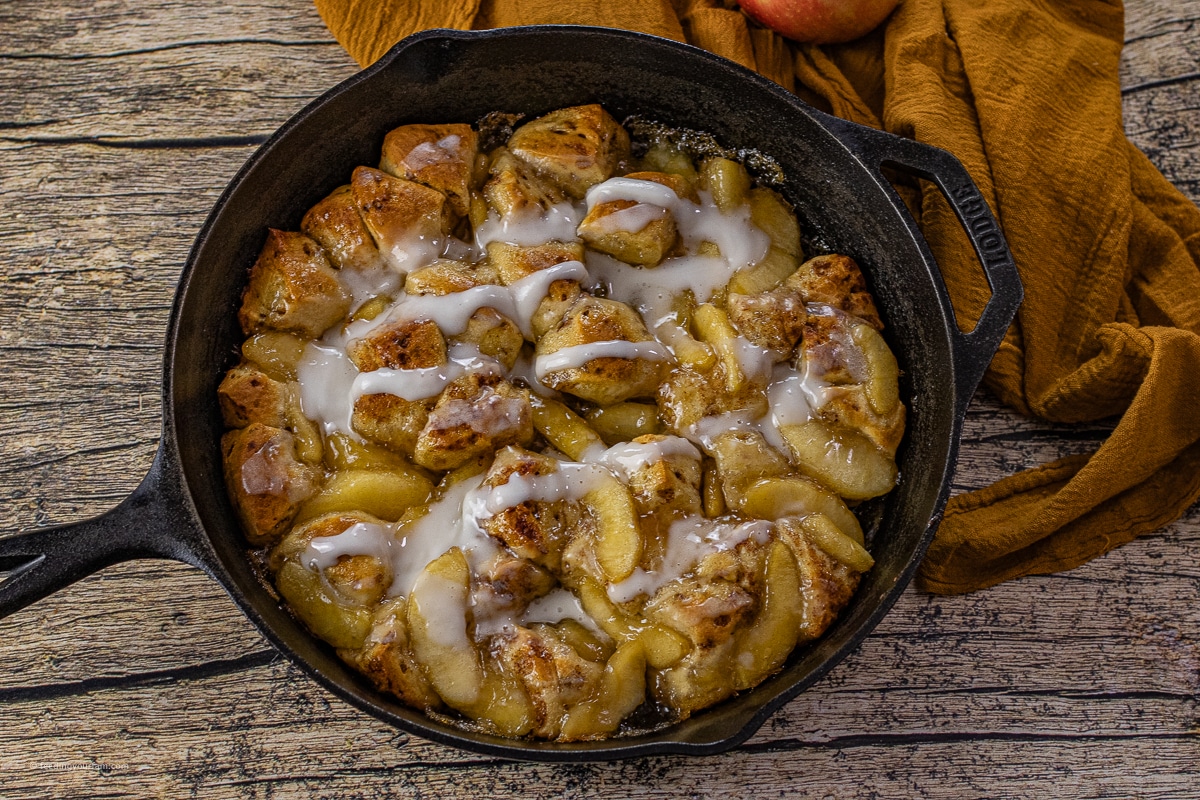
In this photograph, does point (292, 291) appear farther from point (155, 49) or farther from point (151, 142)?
point (155, 49)

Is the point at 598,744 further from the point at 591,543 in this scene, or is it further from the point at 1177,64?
the point at 1177,64

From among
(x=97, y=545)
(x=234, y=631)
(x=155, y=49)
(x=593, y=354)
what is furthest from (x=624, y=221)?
(x=155, y=49)

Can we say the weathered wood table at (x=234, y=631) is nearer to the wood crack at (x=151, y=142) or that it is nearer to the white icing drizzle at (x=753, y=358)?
the wood crack at (x=151, y=142)

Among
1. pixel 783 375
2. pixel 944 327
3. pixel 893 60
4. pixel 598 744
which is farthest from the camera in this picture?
pixel 893 60

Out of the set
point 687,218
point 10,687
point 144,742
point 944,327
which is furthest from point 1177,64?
point 10,687

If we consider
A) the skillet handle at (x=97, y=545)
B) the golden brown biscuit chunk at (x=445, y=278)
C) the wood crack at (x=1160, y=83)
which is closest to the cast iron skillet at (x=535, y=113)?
the skillet handle at (x=97, y=545)
